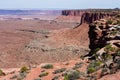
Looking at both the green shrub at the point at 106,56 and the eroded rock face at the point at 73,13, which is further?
the eroded rock face at the point at 73,13

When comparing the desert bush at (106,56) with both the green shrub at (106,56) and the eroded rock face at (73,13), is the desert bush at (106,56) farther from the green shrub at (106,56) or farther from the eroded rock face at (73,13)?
the eroded rock face at (73,13)

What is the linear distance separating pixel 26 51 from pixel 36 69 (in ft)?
131

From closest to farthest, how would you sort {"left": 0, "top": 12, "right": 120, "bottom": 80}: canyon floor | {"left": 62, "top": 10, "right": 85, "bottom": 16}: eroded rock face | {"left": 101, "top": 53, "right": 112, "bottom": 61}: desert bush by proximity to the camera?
{"left": 0, "top": 12, "right": 120, "bottom": 80}: canyon floor < {"left": 101, "top": 53, "right": 112, "bottom": 61}: desert bush < {"left": 62, "top": 10, "right": 85, "bottom": 16}: eroded rock face

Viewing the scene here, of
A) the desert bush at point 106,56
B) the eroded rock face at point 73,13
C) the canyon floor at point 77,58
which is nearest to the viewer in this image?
the canyon floor at point 77,58

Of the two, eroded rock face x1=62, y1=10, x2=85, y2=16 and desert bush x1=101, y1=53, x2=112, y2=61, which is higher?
desert bush x1=101, y1=53, x2=112, y2=61

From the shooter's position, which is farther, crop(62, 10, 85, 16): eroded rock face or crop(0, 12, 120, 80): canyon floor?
crop(62, 10, 85, 16): eroded rock face

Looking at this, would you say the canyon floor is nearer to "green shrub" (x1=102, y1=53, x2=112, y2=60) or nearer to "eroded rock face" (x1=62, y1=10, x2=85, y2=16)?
"green shrub" (x1=102, y1=53, x2=112, y2=60)

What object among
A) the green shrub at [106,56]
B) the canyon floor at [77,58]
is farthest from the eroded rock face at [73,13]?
the green shrub at [106,56]

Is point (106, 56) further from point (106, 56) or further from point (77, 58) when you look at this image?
point (77, 58)

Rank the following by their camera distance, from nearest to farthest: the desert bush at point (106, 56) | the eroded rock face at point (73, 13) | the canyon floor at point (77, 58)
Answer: the canyon floor at point (77, 58)
the desert bush at point (106, 56)
the eroded rock face at point (73, 13)

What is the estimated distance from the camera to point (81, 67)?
76.0ft

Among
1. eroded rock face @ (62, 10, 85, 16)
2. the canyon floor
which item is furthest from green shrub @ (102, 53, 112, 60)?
eroded rock face @ (62, 10, 85, 16)

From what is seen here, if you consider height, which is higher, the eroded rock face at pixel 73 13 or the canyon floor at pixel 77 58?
the canyon floor at pixel 77 58

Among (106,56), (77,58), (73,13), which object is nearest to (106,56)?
(106,56)
